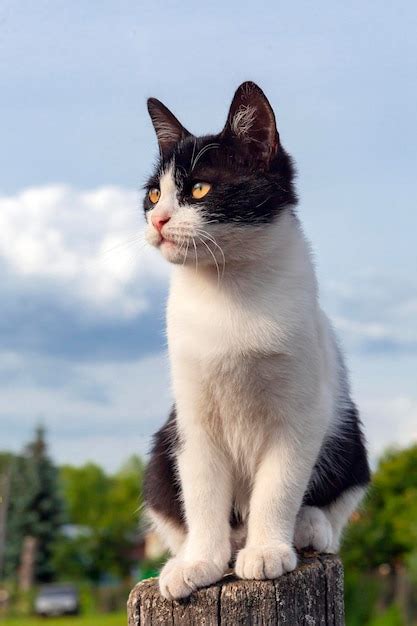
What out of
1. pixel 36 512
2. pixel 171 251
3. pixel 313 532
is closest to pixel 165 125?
pixel 171 251

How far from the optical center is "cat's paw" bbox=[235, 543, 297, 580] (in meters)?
2.56

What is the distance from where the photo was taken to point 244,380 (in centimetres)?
272

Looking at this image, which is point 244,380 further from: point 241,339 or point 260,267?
point 260,267

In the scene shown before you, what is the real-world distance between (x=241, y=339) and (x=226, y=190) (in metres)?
0.45

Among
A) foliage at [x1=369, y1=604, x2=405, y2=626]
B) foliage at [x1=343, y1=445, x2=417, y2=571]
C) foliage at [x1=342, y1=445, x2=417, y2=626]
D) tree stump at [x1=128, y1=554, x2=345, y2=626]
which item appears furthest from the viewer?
foliage at [x1=343, y1=445, x2=417, y2=571]

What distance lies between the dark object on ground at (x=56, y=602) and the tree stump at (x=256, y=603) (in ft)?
80.4

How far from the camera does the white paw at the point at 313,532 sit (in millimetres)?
2935

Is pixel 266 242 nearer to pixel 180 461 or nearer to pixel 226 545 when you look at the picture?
pixel 180 461

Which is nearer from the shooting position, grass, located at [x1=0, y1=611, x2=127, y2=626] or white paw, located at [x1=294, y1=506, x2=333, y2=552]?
white paw, located at [x1=294, y1=506, x2=333, y2=552]

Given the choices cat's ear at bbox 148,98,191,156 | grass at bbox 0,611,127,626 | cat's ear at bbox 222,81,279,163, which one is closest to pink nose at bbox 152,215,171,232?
cat's ear at bbox 222,81,279,163

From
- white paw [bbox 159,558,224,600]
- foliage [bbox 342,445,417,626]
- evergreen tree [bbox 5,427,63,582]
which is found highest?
evergreen tree [bbox 5,427,63,582]

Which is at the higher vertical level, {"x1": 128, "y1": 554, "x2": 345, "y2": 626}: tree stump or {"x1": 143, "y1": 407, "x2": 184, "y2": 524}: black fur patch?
{"x1": 143, "y1": 407, "x2": 184, "y2": 524}: black fur patch

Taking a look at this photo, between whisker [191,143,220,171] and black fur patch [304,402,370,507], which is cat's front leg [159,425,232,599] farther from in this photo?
whisker [191,143,220,171]

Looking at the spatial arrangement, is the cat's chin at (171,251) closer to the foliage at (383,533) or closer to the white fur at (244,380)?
the white fur at (244,380)
